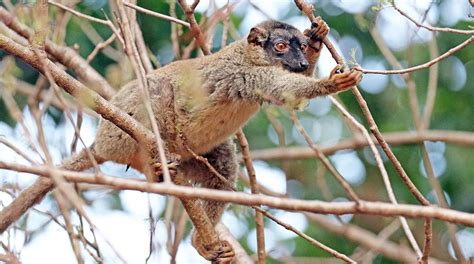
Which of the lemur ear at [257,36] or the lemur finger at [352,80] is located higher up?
the lemur ear at [257,36]

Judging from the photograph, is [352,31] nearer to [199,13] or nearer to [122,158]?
[199,13]

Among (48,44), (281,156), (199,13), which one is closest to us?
(48,44)

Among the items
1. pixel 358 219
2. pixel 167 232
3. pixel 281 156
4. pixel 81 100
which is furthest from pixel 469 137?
pixel 81 100

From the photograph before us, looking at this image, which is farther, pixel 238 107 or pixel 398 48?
pixel 398 48

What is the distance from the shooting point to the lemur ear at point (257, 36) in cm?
823

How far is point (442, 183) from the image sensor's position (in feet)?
44.6

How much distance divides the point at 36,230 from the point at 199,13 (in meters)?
5.85

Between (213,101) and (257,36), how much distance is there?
0.89 m

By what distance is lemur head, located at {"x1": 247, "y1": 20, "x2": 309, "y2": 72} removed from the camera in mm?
7914

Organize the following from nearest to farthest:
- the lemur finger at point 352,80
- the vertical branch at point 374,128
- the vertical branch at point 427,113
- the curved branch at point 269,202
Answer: the curved branch at point 269,202 < the vertical branch at point 374,128 < the lemur finger at point 352,80 < the vertical branch at point 427,113

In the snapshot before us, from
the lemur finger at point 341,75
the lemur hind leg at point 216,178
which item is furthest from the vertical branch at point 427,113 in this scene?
the lemur finger at point 341,75

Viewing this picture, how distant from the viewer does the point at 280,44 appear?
26.6 feet

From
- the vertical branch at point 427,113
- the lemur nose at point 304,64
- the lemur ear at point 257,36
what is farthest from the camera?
the vertical branch at point 427,113

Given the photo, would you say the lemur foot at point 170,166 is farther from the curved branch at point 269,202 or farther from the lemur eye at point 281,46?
the curved branch at point 269,202
